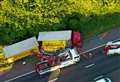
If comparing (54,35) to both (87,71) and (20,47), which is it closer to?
(20,47)

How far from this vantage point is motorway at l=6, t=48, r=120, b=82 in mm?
49094

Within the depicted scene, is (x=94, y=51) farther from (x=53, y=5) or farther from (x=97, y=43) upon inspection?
(x=53, y=5)

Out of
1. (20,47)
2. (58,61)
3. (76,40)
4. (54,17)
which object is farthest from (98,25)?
(20,47)

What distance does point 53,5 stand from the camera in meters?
58.1

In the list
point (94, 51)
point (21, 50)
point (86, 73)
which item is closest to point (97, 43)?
point (94, 51)

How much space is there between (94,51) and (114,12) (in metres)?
7.89

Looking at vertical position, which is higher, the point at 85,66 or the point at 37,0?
the point at 37,0

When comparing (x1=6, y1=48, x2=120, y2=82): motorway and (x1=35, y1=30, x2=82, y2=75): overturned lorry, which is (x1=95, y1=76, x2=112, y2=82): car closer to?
(x1=6, y1=48, x2=120, y2=82): motorway

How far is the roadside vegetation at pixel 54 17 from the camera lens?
2217 inches

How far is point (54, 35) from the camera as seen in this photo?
54.5 meters

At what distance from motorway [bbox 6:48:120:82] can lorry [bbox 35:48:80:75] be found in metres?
0.57

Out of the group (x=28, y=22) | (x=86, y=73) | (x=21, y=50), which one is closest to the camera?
(x=86, y=73)

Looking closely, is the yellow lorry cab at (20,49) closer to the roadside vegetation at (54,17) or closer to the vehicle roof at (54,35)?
the vehicle roof at (54,35)

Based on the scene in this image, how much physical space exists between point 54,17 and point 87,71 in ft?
36.0
